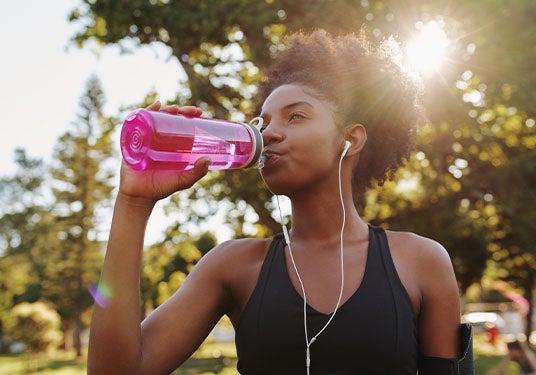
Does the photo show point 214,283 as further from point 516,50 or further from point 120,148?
point 516,50

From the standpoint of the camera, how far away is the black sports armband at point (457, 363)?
6.81 feet

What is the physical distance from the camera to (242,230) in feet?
43.0

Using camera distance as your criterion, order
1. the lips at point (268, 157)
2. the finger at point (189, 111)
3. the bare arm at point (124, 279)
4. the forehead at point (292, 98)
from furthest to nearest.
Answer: the forehead at point (292, 98) → the lips at point (268, 157) → the finger at point (189, 111) → the bare arm at point (124, 279)

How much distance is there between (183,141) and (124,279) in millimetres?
433

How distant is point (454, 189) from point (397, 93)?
1248cm

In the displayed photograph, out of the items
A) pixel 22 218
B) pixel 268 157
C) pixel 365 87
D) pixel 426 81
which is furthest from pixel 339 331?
pixel 22 218

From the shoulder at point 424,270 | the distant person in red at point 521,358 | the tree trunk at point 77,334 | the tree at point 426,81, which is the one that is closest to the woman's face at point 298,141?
the shoulder at point 424,270

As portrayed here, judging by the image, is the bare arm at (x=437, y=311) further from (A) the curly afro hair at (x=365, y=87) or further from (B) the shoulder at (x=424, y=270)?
(A) the curly afro hair at (x=365, y=87)

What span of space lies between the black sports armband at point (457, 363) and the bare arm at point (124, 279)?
0.88 metres

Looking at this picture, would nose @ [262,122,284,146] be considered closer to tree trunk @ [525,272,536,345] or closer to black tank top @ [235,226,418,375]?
black tank top @ [235,226,418,375]

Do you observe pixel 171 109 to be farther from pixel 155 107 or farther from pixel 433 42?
pixel 433 42

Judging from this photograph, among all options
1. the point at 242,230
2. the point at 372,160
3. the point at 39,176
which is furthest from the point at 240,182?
the point at 39,176

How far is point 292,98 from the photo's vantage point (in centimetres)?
221

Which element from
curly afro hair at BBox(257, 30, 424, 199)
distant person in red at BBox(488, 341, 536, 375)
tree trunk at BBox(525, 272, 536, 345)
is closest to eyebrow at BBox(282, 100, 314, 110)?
curly afro hair at BBox(257, 30, 424, 199)
